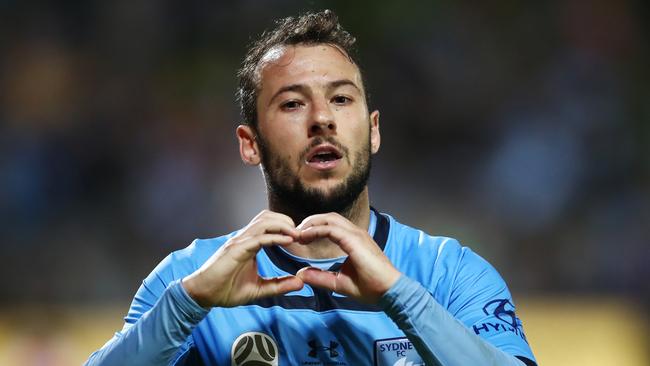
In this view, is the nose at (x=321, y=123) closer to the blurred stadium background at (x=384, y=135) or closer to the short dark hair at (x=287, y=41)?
the short dark hair at (x=287, y=41)

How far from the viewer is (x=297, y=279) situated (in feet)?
8.20

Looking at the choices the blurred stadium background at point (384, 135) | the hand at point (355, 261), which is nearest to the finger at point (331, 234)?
the hand at point (355, 261)

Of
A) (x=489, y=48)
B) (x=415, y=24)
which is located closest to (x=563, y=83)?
(x=489, y=48)

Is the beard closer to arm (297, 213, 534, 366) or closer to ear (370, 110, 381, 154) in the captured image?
ear (370, 110, 381, 154)

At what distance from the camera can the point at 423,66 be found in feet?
28.4

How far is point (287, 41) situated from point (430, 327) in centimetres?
120

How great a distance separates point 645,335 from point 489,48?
4.46 metres

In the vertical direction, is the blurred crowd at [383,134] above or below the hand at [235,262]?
above

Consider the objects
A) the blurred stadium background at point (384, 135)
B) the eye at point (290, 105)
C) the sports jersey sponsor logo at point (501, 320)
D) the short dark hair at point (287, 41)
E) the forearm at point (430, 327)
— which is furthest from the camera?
the blurred stadium background at point (384, 135)

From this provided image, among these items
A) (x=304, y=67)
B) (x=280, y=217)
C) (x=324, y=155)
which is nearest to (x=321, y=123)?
(x=324, y=155)

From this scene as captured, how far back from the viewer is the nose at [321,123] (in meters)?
2.89

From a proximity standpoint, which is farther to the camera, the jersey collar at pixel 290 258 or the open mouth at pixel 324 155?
the jersey collar at pixel 290 258

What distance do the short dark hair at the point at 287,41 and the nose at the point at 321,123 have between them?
0.31 meters

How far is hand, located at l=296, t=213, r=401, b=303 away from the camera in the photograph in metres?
2.41
